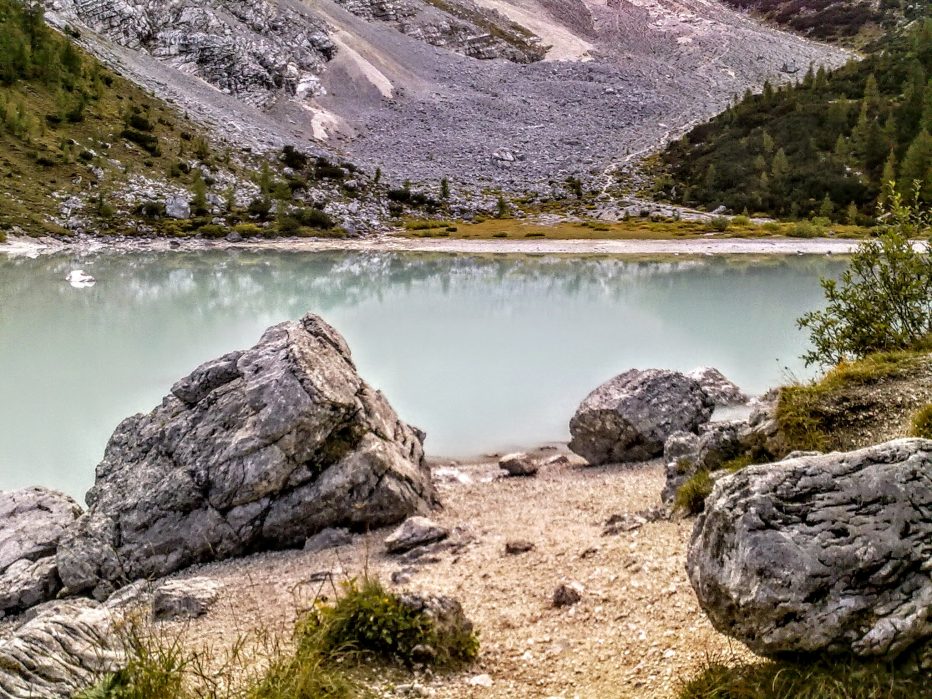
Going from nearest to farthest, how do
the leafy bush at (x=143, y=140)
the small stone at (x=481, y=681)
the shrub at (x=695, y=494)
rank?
the small stone at (x=481, y=681), the shrub at (x=695, y=494), the leafy bush at (x=143, y=140)

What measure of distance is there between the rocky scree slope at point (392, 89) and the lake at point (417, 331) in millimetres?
53840

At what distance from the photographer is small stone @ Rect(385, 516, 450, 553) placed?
447 inches

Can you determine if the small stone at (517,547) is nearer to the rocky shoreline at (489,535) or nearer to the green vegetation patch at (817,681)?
the rocky shoreline at (489,535)

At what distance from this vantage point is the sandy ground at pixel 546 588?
20.3ft

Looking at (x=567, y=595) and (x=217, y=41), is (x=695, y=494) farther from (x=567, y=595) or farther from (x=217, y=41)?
(x=217, y=41)

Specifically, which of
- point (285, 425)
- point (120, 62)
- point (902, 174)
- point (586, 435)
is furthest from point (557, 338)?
point (120, 62)

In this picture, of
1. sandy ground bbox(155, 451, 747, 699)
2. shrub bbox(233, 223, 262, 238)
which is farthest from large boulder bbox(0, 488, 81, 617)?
shrub bbox(233, 223, 262, 238)

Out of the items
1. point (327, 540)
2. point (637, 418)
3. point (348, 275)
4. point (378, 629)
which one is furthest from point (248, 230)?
point (378, 629)

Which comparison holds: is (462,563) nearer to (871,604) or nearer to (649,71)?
(871,604)

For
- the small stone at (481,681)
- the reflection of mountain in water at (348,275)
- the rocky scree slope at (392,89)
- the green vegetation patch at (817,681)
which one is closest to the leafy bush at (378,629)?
the small stone at (481,681)

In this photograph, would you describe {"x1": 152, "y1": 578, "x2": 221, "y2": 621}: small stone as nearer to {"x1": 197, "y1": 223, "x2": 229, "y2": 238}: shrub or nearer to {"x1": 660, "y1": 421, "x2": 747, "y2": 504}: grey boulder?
{"x1": 660, "y1": 421, "x2": 747, "y2": 504}: grey boulder

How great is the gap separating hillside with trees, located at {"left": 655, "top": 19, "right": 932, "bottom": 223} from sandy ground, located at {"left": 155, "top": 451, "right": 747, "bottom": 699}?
7999cm

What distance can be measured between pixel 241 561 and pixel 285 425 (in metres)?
2.26

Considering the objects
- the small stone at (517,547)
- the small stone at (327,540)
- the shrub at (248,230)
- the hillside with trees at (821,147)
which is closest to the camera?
the small stone at (517,547)
